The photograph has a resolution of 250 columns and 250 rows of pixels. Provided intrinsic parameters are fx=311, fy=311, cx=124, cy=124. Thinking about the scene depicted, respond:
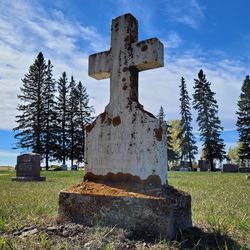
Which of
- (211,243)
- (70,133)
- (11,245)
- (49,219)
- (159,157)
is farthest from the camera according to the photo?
(70,133)

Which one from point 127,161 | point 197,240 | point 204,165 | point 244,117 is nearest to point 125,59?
point 127,161

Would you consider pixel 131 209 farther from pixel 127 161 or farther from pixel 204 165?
pixel 204 165

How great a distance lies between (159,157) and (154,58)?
1355 millimetres

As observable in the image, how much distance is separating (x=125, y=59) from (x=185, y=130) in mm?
47067

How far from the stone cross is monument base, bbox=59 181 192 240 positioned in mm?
259

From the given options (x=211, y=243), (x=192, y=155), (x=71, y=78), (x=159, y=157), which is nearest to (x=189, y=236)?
(x=211, y=243)

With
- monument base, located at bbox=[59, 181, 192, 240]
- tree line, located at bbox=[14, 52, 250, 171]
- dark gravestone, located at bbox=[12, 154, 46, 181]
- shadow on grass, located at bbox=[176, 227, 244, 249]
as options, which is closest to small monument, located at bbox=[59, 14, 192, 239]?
monument base, located at bbox=[59, 181, 192, 240]

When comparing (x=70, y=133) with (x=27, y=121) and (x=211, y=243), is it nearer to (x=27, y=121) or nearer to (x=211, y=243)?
(x=27, y=121)

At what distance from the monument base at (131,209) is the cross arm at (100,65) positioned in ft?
5.58

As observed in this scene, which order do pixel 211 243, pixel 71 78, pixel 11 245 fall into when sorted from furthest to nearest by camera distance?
pixel 71 78, pixel 211 243, pixel 11 245

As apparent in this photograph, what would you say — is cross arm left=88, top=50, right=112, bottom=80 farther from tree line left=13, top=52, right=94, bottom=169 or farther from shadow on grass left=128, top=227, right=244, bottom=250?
tree line left=13, top=52, right=94, bottom=169

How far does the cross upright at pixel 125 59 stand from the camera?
170 inches

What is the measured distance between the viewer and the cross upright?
14.1 ft

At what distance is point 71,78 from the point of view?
51406 millimetres
